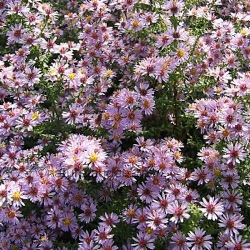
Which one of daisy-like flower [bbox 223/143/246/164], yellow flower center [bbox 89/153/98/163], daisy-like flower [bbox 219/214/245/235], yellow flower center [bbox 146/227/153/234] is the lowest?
yellow flower center [bbox 146/227/153/234]

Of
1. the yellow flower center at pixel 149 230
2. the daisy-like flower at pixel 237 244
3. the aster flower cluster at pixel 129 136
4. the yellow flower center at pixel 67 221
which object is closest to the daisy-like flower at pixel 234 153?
the aster flower cluster at pixel 129 136

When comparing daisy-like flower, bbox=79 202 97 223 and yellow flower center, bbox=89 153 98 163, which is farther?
daisy-like flower, bbox=79 202 97 223

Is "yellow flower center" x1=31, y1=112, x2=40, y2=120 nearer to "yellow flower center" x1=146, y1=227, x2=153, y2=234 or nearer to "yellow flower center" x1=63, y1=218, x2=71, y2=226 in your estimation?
"yellow flower center" x1=63, y1=218, x2=71, y2=226

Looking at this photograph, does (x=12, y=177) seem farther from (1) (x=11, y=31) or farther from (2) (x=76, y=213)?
(1) (x=11, y=31)

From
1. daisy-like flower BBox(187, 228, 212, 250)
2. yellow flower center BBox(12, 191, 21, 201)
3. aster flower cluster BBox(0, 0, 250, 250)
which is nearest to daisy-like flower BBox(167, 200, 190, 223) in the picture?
aster flower cluster BBox(0, 0, 250, 250)

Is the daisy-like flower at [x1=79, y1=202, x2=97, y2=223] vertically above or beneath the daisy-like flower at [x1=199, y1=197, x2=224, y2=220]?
beneath

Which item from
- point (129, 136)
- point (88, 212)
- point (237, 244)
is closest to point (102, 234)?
point (88, 212)

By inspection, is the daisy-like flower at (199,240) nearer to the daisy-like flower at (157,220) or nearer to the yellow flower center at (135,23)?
the daisy-like flower at (157,220)

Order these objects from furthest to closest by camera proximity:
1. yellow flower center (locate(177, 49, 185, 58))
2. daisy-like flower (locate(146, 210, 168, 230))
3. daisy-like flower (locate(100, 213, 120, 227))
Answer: yellow flower center (locate(177, 49, 185, 58)) → daisy-like flower (locate(100, 213, 120, 227)) → daisy-like flower (locate(146, 210, 168, 230))

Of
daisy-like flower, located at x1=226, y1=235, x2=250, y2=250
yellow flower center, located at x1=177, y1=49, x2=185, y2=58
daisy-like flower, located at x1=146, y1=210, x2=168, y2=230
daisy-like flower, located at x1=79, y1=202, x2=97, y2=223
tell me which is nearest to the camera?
daisy-like flower, located at x1=226, y1=235, x2=250, y2=250

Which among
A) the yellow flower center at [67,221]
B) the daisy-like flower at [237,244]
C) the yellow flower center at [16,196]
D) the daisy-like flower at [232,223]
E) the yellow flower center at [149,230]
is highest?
the daisy-like flower at [232,223]
